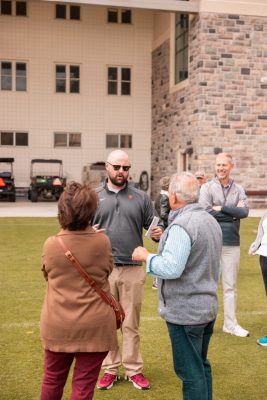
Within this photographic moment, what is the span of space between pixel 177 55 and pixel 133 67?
16.3ft

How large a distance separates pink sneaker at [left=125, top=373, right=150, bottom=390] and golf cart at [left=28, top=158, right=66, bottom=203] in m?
20.7

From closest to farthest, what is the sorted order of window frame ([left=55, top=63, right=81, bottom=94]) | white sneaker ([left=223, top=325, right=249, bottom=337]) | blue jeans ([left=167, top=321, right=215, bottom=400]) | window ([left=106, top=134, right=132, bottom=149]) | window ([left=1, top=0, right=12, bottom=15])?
blue jeans ([left=167, top=321, right=215, bottom=400]) < white sneaker ([left=223, top=325, right=249, bottom=337]) < window ([left=1, top=0, right=12, bottom=15]) < window frame ([left=55, top=63, right=81, bottom=94]) < window ([left=106, top=134, right=132, bottom=149])

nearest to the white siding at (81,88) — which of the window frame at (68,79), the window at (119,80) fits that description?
the window frame at (68,79)

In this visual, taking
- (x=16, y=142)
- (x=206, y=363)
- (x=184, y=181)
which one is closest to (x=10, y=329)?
(x=206, y=363)

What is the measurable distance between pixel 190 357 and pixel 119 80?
86.8ft

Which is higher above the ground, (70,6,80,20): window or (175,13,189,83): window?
(70,6,80,20): window

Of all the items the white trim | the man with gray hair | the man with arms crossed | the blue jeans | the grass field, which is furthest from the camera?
the white trim

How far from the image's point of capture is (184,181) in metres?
3.46

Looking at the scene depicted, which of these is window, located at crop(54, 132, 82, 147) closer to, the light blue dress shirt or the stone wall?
the stone wall

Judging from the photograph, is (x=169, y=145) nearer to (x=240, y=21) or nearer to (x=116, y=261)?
(x=240, y=21)

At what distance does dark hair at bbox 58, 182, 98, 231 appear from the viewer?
10.3 ft

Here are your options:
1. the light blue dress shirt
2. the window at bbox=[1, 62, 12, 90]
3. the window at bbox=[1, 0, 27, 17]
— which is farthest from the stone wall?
the light blue dress shirt

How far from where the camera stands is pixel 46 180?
26000 millimetres

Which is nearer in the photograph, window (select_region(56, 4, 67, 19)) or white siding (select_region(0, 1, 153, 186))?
white siding (select_region(0, 1, 153, 186))
